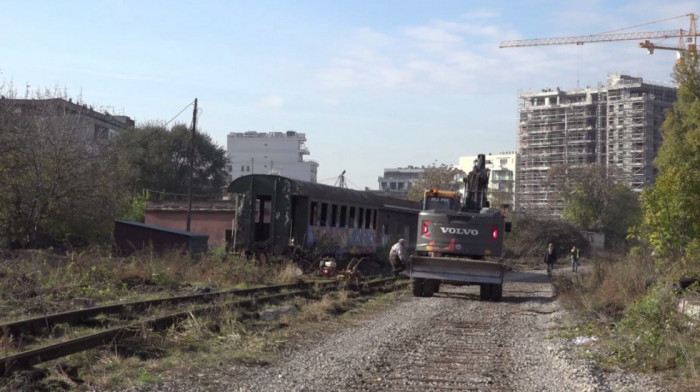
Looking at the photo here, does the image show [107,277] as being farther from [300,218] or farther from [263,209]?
[263,209]

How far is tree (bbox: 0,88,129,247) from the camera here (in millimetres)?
28969

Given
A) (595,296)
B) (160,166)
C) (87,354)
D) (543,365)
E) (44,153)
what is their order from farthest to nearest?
(160,166) < (44,153) < (595,296) < (543,365) < (87,354)

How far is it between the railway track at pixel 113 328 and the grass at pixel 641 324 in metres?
6.31

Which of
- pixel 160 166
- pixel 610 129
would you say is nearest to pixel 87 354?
pixel 160 166

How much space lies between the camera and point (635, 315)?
42.8 feet

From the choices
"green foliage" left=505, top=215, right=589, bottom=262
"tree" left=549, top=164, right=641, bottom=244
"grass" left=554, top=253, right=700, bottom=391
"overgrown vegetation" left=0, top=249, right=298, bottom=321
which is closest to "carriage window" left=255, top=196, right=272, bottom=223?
"overgrown vegetation" left=0, top=249, right=298, bottom=321

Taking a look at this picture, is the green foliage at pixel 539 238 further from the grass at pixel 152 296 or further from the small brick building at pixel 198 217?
the grass at pixel 152 296

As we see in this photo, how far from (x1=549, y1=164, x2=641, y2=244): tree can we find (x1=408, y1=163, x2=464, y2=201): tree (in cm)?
1189

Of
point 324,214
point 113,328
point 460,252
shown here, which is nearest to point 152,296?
point 113,328

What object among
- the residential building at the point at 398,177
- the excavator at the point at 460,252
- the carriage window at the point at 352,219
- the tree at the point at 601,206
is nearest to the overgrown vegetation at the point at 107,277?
the excavator at the point at 460,252

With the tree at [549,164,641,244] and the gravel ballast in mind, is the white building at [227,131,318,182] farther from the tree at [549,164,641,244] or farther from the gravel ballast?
the gravel ballast

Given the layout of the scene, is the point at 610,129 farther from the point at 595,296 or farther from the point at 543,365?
the point at 543,365

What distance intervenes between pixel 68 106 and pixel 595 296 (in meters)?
26.7

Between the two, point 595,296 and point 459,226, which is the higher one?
point 459,226
